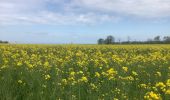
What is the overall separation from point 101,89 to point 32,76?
1.49 m

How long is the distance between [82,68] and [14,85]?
3.14m

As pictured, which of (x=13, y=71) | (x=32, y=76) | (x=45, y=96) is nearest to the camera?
(x=45, y=96)

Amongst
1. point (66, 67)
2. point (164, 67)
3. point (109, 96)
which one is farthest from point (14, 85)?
point (164, 67)

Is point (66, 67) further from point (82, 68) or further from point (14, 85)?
point (14, 85)

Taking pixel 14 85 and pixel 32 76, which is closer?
pixel 14 85

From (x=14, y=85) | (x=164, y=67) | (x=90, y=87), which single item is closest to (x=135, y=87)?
(x=90, y=87)

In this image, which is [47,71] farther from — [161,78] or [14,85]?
[161,78]

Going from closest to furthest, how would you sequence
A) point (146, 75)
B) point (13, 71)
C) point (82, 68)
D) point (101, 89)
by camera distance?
point (101, 89) → point (13, 71) → point (146, 75) → point (82, 68)

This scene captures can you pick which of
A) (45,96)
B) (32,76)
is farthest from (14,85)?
(45,96)

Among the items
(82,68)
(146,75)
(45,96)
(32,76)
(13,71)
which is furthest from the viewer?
(82,68)

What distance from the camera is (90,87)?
7430mm

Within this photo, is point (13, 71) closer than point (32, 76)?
No

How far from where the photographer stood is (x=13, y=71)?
342 inches

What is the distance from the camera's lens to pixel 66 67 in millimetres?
10297
